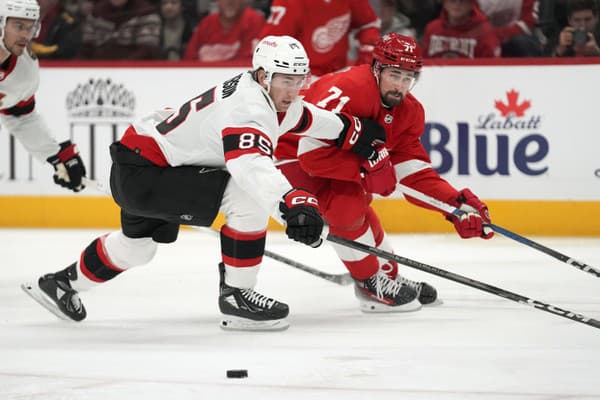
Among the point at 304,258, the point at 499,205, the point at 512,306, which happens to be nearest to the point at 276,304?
the point at 512,306

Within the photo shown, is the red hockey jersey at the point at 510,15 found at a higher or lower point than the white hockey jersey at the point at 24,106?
higher

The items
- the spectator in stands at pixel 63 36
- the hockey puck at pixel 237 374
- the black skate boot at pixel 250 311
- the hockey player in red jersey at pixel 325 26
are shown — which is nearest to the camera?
the hockey puck at pixel 237 374

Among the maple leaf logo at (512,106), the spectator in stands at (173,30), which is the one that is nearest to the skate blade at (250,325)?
the maple leaf logo at (512,106)

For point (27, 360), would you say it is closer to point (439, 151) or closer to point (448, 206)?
point (448, 206)

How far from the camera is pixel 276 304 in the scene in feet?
11.4

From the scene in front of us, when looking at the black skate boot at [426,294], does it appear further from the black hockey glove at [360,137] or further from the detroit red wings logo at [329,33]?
the detroit red wings logo at [329,33]

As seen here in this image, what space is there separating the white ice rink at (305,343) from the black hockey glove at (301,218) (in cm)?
32

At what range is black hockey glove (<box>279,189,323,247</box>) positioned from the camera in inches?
119

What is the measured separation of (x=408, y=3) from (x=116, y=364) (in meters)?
3.74

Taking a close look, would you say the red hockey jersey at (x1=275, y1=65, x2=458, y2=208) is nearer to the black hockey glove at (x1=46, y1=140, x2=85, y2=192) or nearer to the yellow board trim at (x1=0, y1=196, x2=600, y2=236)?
the black hockey glove at (x1=46, y1=140, x2=85, y2=192)

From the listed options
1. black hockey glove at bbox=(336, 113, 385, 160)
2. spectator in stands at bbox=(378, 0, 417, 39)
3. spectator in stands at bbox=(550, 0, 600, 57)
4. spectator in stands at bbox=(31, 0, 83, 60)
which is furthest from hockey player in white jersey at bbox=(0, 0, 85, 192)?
spectator in stands at bbox=(550, 0, 600, 57)

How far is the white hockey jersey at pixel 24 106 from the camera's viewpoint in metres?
4.23

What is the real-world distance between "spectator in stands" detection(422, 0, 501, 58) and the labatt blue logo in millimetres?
324

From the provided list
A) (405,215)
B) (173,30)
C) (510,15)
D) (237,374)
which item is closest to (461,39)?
(510,15)
